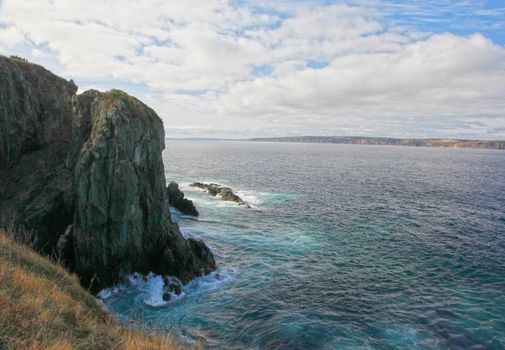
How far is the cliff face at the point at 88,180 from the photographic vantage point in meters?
29.6

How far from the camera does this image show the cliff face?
2964 centimetres

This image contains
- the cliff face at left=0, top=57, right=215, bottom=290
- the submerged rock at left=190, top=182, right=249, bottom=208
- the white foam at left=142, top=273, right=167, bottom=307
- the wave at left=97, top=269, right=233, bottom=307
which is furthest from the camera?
the submerged rock at left=190, top=182, right=249, bottom=208

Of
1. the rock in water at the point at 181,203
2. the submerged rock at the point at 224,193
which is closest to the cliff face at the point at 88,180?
the rock in water at the point at 181,203

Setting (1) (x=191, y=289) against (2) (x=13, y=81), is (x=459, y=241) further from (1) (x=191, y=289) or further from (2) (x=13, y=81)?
(2) (x=13, y=81)

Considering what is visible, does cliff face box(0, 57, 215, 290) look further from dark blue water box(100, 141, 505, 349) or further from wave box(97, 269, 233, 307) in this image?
dark blue water box(100, 141, 505, 349)

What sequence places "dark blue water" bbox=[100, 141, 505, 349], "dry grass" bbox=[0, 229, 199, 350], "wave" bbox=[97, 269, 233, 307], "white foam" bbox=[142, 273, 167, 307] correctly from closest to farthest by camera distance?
"dry grass" bbox=[0, 229, 199, 350], "dark blue water" bbox=[100, 141, 505, 349], "white foam" bbox=[142, 273, 167, 307], "wave" bbox=[97, 269, 233, 307]

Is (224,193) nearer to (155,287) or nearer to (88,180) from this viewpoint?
(155,287)

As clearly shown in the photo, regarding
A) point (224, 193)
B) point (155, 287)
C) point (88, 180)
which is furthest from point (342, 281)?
point (224, 193)

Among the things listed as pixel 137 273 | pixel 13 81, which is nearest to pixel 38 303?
pixel 137 273

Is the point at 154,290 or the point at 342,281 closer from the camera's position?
the point at 154,290

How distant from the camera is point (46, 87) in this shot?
36.4m

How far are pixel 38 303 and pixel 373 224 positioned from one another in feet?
152

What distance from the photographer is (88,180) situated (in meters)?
29.6

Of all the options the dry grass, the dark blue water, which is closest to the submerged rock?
the dark blue water
